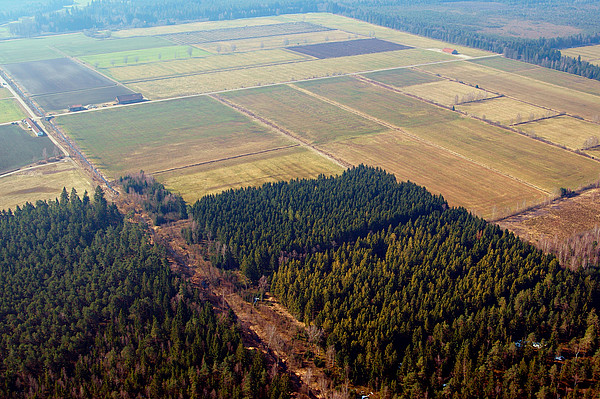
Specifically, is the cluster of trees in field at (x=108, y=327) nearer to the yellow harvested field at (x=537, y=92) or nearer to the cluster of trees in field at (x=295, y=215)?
the cluster of trees in field at (x=295, y=215)

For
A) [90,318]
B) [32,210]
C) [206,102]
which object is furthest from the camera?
[206,102]

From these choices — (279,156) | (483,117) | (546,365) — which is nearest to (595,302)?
(546,365)

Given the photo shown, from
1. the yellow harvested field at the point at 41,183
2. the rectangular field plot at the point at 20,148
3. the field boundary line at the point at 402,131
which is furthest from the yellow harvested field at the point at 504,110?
the rectangular field plot at the point at 20,148

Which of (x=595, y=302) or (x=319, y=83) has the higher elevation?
(x=319, y=83)

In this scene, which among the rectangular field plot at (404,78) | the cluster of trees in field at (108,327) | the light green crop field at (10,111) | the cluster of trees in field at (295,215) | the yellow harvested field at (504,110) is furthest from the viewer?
the rectangular field plot at (404,78)

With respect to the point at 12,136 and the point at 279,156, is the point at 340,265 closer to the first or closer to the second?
the point at 279,156

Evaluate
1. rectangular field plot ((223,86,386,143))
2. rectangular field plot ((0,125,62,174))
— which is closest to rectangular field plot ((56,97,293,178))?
rectangular field plot ((223,86,386,143))

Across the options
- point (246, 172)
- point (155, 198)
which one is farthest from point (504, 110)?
point (155, 198)

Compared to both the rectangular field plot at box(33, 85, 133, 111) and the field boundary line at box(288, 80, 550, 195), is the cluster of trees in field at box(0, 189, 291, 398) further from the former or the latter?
the rectangular field plot at box(33, 85, 133, 111)
